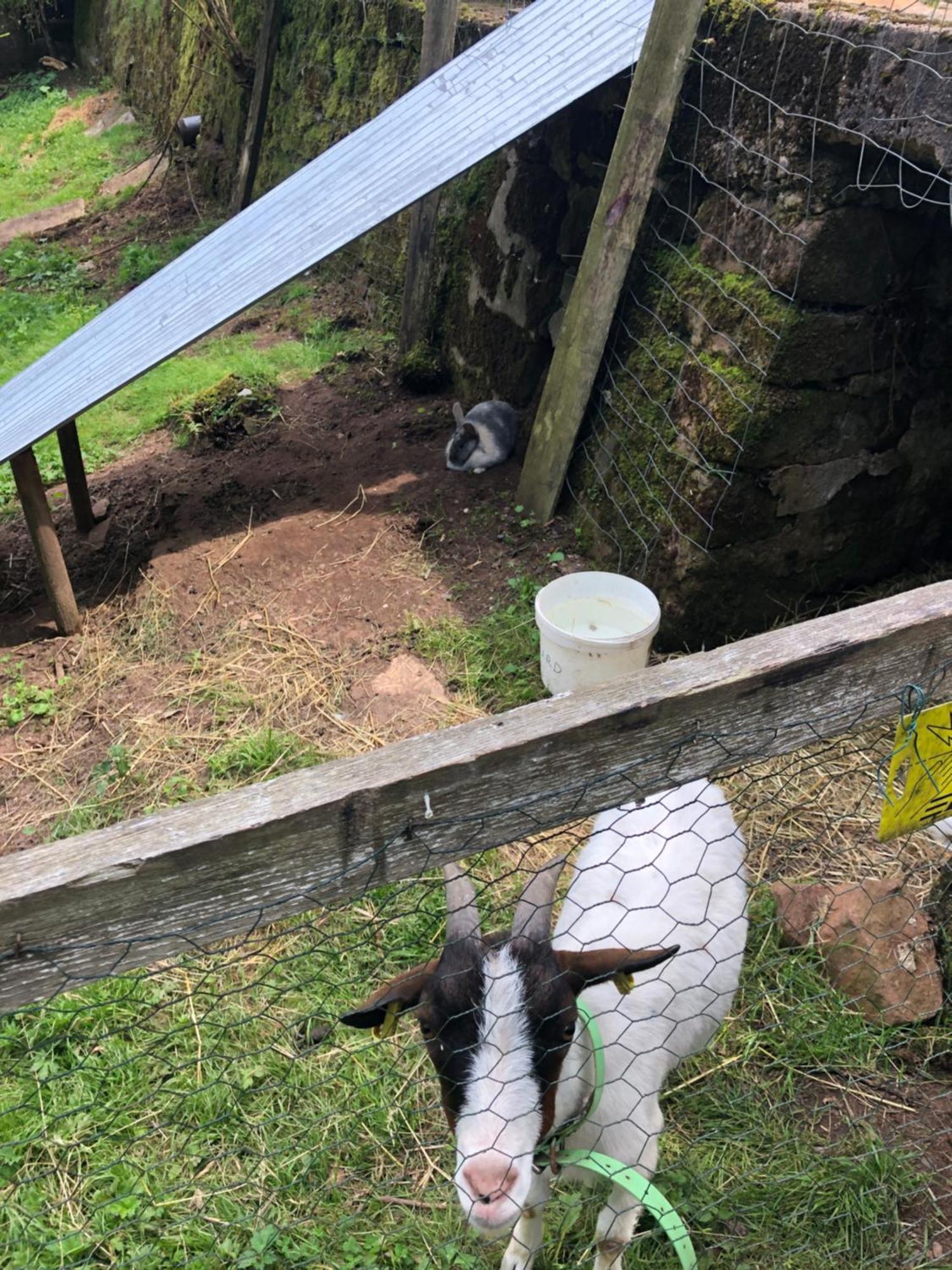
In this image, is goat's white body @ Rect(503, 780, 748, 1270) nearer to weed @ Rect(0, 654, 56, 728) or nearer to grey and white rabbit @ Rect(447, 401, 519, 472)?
weed @ Rect(0, 654, 56, 728)

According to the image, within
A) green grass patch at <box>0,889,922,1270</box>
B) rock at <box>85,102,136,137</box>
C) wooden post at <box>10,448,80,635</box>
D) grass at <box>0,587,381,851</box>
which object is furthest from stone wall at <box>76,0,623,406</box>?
green grass patch at <box>0,889,922,1270</box>

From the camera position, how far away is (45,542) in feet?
15.2

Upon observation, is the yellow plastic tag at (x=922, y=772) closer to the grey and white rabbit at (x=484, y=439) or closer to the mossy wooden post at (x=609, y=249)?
the mossy wooden post at (x=609, y=249)

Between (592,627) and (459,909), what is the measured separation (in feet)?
7.94

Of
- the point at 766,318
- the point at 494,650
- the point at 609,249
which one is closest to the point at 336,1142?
the point at 494,650

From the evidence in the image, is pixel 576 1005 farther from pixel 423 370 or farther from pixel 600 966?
pixel 423 370

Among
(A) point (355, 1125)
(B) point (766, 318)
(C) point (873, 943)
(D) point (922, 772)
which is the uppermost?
(D) point (922, 772)

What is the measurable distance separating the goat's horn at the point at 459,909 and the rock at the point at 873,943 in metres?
1.42

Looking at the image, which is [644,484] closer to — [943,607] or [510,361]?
[510,361]

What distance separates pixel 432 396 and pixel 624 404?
2080mm

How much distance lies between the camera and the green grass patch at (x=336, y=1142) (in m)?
2.43

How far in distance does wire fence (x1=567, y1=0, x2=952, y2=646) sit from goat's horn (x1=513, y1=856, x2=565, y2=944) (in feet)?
8.03

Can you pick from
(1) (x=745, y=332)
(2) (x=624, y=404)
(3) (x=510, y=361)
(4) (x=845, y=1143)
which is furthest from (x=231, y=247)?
(4) (x=845, y=1143)

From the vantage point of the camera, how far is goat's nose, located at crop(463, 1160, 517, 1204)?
5.58 ft
